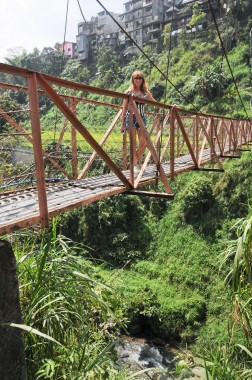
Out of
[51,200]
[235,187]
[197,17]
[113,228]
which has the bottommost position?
[113,228]

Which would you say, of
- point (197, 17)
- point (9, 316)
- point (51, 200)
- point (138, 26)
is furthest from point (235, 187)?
point (138, 26)

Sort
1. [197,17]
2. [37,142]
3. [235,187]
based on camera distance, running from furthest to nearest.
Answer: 1. [197,17]
2. [235,187]
3. [37,142]

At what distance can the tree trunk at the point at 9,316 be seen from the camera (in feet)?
6.19

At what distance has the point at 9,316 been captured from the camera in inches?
75.4

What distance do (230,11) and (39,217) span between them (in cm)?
2301

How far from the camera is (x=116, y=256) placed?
10.1 meters

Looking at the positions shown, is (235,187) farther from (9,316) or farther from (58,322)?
(9,316)

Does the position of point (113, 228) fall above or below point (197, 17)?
below

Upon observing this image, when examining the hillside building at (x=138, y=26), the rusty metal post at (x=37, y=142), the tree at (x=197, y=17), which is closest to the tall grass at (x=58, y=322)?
the rusty metal post at (x=37, y=142)

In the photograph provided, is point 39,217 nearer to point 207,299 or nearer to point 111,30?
point 207,299

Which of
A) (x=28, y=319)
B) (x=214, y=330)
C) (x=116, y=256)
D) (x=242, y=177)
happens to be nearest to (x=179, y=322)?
(x=214, y=330)

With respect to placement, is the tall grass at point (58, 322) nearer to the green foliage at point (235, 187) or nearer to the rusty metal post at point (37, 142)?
the rusty metal post at point (37, 142)

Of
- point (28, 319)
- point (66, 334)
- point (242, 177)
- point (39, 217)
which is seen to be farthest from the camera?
point (242, 177)

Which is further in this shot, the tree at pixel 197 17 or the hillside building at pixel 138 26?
the hillside building at pixel 138 26
